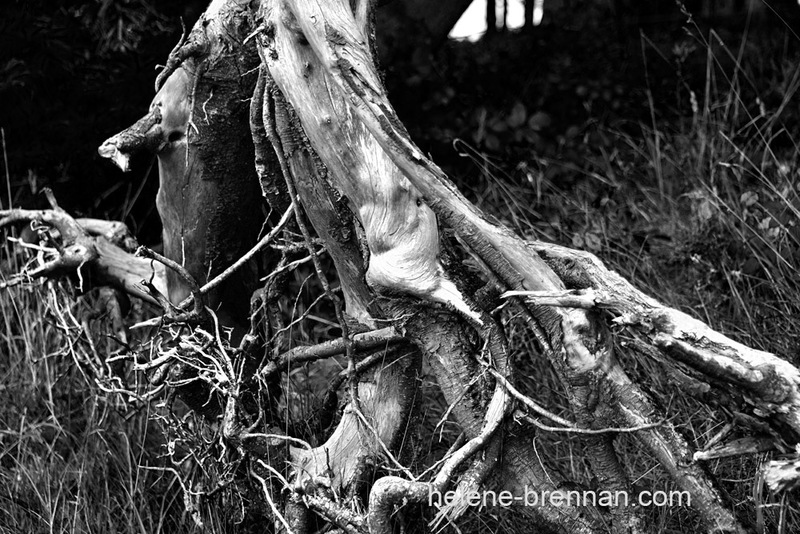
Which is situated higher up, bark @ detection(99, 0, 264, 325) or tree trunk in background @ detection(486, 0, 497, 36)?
bark @ detection(99, 0, 264, 325)

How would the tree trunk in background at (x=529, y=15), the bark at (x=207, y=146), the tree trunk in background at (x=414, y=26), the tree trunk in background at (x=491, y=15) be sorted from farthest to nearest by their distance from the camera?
the tree trunk in background at (x=491, y=15), the tree trunk in background at (x=529, y=15), the tree trunk in background at (x=414, y=26), the bark at (x=207, y=146)

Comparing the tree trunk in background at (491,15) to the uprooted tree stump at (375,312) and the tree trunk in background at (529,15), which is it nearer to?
the tree trunk in background at (529,15)

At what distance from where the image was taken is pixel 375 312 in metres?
2.01

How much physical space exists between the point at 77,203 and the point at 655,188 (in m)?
2.68

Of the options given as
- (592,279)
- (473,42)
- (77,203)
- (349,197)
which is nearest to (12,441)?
(77,203)

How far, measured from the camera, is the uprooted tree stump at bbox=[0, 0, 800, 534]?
5.38 ft

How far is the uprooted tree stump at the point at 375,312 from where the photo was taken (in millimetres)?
1640

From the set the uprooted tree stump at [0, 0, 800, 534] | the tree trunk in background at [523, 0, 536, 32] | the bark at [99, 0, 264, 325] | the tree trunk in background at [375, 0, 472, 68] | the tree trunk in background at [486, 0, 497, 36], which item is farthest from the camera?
the tree trunk in background at [486, 0, 497, 36]

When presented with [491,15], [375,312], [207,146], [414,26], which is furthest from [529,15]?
[375,312]

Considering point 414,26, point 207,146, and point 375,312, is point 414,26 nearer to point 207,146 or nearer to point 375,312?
point 207,146

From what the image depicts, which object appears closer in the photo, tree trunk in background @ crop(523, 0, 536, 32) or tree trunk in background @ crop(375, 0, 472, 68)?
tree trunk in background @ crop(375, 0, 472, 68)

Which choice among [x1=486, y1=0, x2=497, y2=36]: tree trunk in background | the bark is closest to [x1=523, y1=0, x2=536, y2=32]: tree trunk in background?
[x1=486, y1=0, x2=497, y2=36]: tree trunk in background

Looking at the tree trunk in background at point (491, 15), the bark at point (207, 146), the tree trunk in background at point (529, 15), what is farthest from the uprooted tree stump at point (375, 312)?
the tree trunk in background at point (491, 15)

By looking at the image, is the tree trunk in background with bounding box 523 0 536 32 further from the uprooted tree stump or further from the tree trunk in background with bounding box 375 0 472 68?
the uprooted tree stump
